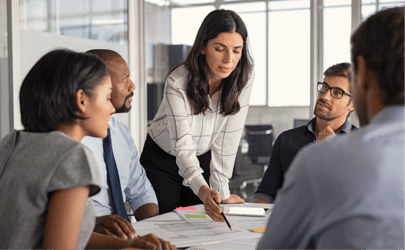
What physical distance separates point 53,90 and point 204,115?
123 centimetres

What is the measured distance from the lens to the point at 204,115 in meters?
2.26

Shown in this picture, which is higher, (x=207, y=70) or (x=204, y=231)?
(x=207, y=70)

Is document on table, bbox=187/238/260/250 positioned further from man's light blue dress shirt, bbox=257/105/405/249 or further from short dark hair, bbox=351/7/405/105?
short dark hair, bbox=351/7/405/105

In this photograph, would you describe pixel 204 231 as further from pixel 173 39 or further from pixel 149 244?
pixel 173 39

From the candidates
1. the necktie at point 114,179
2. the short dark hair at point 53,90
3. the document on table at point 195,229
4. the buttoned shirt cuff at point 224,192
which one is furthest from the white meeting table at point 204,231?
the short dark hair at point 53,90

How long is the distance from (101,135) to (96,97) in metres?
0.13

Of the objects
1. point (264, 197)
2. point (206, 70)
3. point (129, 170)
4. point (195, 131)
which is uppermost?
point (206, 70)

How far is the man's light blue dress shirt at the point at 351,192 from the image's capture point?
65 cm

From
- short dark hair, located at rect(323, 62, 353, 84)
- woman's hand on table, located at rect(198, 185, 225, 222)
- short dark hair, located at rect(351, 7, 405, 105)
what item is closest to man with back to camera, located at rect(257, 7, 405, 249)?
short dark hair, located at rect(351, 7, 405, 105)

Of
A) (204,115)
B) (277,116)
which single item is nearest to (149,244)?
(204,115)

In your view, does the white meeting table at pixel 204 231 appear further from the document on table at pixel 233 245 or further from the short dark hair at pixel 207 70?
the short dark hair at pixel 207 70

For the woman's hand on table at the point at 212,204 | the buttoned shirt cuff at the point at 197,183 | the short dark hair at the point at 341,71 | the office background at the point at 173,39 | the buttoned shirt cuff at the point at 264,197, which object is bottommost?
the buttoned shirt cuff at the point at 264,197

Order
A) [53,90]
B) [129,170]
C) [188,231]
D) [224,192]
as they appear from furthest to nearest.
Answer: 1. [224,192]
2. [129,170]
3. [188,231]
4. [53,90]

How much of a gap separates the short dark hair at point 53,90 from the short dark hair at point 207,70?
1.07 m
